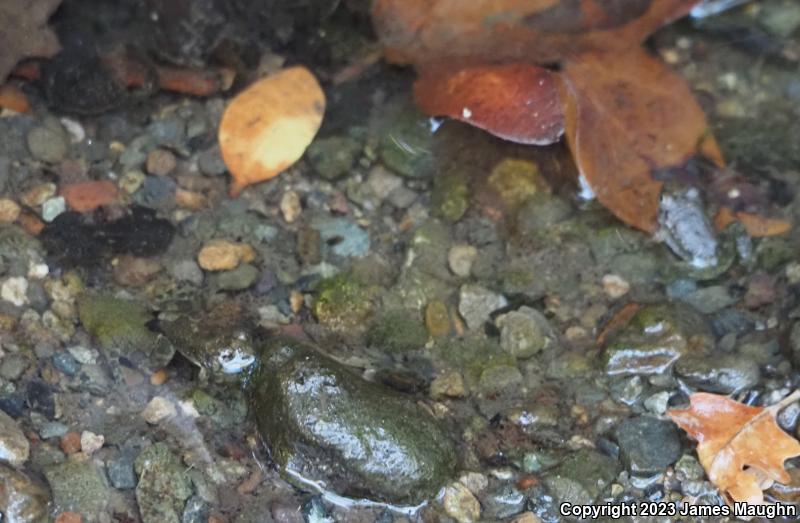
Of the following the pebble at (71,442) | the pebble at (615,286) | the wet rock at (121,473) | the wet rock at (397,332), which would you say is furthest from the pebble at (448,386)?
the pebble at (71,442)

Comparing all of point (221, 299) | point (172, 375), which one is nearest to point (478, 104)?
point (221, 299)

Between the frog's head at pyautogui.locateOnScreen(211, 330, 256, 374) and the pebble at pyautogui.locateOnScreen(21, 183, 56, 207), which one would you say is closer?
the frog's head at pyautogui.locateOnScreen(211, 330, 256, 374)

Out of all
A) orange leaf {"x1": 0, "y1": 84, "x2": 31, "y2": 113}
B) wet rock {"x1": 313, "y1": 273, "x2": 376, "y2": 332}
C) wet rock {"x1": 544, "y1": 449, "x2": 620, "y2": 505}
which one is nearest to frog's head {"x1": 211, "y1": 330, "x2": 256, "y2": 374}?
wet rock {"x1": 313, "y1": 273, "x2": 376, "y2": 332}

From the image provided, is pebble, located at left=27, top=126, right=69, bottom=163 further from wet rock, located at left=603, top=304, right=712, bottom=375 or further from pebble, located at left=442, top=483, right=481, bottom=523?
wet rock, located at left=603, top=304, right=712, bottom=375

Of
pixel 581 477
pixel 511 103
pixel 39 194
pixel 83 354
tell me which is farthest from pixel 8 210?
pixel 581 477

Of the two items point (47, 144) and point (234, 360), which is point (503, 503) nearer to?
point (234, 360)

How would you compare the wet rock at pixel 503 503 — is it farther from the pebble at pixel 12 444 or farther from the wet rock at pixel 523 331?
the pebble at pixel 12 444
